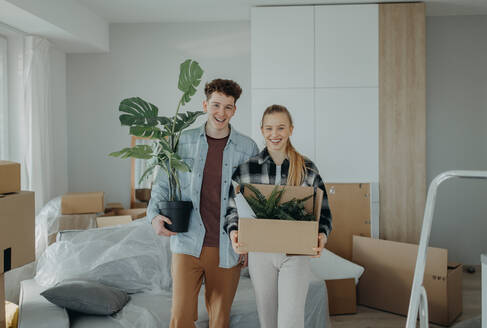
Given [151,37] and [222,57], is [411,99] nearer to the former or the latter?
[222,57]

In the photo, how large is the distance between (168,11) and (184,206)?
276 centimetres

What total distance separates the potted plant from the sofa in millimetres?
678

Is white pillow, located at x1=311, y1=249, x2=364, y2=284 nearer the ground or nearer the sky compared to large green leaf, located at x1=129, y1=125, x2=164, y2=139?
nearer the ground

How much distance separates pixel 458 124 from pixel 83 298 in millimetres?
3870

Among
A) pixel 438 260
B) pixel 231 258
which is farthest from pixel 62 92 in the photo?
pixel 438 260

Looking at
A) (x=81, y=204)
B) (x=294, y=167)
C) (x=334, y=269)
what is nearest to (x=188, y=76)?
(x=294, y=167)

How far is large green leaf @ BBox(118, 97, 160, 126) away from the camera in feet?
5.97

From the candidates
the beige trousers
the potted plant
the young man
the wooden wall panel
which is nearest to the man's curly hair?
the young man

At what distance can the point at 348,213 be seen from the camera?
3635 millimetres

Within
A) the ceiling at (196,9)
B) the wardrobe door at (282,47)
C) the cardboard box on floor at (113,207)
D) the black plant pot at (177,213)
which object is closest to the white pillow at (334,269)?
the black plant pot at (177,213)

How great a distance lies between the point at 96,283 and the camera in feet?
7.10

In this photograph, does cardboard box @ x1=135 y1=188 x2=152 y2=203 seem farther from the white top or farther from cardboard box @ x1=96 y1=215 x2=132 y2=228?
the white top

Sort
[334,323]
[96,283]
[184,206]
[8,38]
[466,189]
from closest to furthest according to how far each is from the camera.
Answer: [184,206]
[96,283]
[334,323]
[8,38]
[466,189]

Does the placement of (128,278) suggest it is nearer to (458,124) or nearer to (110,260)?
(110,260)
